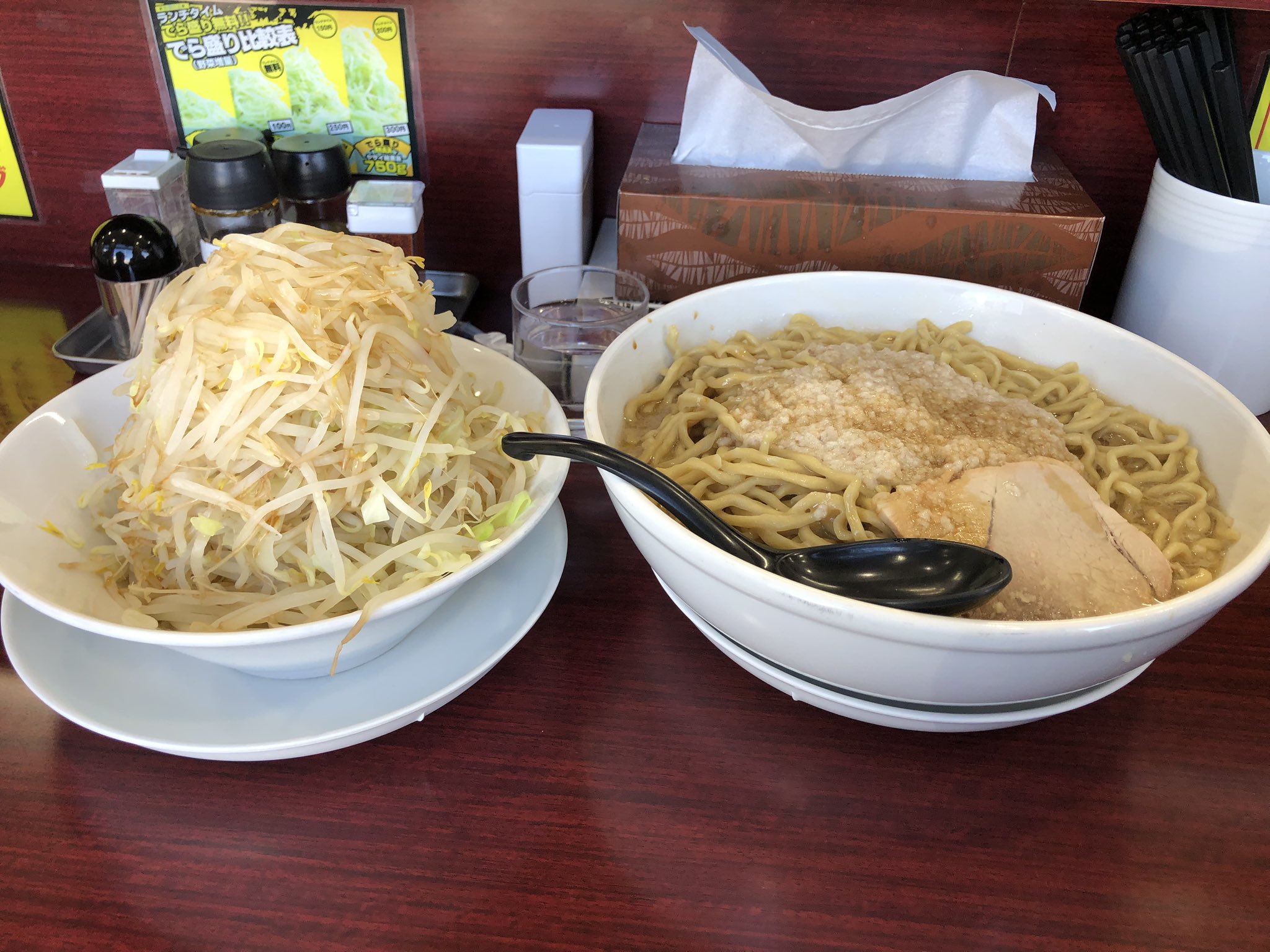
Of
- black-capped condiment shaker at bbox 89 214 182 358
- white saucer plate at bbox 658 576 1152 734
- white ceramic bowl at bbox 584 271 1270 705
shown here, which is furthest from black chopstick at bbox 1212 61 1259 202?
black-capped condiment shaker at bbox 89 214 182 358

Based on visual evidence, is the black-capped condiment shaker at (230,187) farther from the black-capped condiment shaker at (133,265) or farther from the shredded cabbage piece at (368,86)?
the shredded cabbage piece at (368,86)

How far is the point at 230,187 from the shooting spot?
1104 millimetres

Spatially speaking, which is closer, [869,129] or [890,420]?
[890,420]

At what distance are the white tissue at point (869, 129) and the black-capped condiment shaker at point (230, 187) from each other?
1.77 feet

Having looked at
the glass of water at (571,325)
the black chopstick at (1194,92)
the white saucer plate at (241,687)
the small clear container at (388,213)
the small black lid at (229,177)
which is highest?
the black chopstick at (1194,92)

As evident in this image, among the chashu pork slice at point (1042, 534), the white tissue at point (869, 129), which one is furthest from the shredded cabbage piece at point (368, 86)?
the chashu pork slice at point (1042, 534)

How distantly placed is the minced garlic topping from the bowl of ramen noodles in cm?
23

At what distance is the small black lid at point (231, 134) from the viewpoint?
1.21 meters

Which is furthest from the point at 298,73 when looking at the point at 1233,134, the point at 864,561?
the point at 1233,134

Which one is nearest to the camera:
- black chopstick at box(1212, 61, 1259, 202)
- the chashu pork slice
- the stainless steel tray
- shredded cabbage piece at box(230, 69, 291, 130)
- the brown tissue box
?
the chashu pork slice

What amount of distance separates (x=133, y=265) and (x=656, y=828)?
96cm

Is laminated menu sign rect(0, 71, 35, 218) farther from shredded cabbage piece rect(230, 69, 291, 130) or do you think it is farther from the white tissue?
the white tissue

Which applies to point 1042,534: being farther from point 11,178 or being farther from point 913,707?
point 11,178

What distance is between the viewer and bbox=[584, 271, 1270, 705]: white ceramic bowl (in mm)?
558
